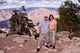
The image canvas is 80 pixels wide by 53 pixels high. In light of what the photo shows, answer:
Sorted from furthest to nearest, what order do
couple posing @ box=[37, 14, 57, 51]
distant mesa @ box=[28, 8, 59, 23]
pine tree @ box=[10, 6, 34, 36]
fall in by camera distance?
distant mesa @ box=[28, 8, 59, 23]
pine tree @ box=[10, 6, 34, 36]
couple posing @ box=[37, 14, 57, 51]

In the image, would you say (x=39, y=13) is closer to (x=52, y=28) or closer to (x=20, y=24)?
(x=20, y=24)

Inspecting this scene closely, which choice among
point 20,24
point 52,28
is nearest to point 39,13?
point 20,24

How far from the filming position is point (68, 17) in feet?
40.2

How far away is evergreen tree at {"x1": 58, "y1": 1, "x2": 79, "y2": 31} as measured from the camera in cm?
1214

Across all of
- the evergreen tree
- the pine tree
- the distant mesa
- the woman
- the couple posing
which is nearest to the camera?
the couple posing

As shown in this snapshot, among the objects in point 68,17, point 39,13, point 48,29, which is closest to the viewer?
point 48,29

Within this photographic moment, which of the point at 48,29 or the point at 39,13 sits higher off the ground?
the point at 39,13

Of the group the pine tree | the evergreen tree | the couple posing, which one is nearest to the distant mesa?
the evergreen tree

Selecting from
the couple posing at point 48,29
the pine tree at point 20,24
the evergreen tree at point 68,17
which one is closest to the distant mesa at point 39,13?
the evergreen tree at point 68,17

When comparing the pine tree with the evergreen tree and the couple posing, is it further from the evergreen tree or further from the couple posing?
the couple posing

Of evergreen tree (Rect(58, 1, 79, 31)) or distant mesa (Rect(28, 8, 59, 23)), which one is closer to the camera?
evergreen tree (Rect(58, 1, 79, 31))

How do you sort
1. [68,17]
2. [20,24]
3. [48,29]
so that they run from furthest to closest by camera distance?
[68,17]
[20,24]
[48,29]

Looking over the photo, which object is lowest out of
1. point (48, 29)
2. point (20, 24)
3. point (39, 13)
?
point (20, 24)

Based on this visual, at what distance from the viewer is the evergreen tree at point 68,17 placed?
12141 mm
